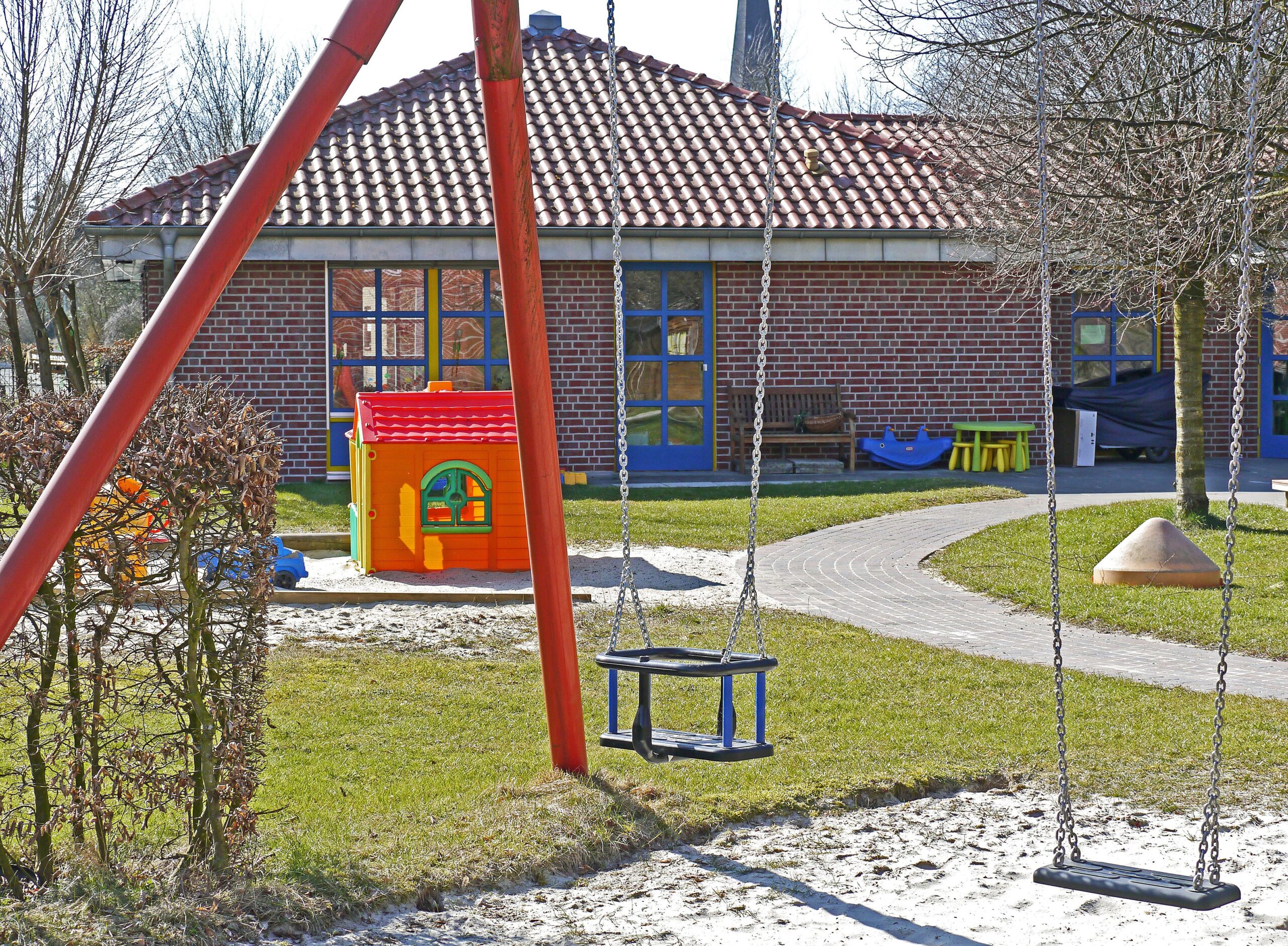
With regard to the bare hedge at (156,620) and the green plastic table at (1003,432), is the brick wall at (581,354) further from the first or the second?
the bare hedge at (156,620)

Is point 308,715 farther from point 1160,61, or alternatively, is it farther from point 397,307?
point 397,307

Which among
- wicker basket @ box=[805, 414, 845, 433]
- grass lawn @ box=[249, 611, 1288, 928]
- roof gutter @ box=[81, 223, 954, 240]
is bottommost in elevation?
grass lawn @ box=[249, 611, 1288, 928]

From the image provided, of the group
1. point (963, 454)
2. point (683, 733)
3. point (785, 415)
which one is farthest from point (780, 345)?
point (683, 733)

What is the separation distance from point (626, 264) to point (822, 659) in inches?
435

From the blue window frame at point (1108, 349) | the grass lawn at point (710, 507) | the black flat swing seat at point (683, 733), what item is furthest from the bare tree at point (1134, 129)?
the blue window frame at point (1108, 349)

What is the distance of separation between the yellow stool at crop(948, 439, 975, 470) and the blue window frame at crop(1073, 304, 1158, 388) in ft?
8.11

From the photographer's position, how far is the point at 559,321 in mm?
17578

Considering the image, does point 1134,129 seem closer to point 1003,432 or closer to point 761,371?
point 761,371

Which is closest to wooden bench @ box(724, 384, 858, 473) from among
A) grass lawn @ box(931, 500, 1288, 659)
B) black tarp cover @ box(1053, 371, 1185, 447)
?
black tarp cover @ box(1053, 371, 1185, 447)

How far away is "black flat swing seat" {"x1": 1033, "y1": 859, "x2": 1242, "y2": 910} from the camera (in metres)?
3.27

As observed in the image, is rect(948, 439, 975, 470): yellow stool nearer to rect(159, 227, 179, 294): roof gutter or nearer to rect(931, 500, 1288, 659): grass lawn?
rect(931, 500, 1288, 659): grass lawn

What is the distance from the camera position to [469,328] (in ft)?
57.4

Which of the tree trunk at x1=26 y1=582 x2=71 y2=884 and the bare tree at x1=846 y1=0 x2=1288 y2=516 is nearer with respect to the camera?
the tree trunk at x1=26 y1=582 x2=71 y2=884

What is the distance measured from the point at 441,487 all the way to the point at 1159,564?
17.5 feet
